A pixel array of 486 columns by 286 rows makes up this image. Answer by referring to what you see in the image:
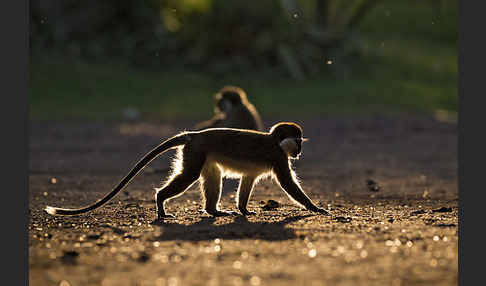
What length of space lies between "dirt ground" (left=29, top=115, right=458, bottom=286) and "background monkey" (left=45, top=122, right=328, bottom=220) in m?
0.25

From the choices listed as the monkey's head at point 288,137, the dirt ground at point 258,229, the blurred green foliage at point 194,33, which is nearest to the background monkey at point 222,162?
the monkey's head at point 288,137

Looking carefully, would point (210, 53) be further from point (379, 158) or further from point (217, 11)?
point (379, 158)

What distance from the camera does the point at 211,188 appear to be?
8.20 metres

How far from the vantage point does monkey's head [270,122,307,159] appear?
826cm

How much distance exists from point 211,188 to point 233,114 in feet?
15.9

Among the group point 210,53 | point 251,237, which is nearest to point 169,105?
point 210,53

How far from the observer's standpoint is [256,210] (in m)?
8.75

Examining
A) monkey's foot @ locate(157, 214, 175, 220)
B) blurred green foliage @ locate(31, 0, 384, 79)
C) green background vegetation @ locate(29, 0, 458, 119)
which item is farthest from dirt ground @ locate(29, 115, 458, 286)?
blurred green foliage @ locate(31, 0, 384, 79)

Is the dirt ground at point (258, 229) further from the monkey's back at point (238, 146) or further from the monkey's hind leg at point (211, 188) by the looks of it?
the monkey's back at point (238, 146)

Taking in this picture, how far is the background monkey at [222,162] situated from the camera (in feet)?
25.9

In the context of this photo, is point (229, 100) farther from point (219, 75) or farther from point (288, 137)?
point (219, 75)

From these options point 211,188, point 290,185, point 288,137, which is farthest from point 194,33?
point 290,185

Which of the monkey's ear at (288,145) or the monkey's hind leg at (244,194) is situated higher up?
the monkey's ear at (288,145)

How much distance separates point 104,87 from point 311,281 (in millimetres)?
18184
